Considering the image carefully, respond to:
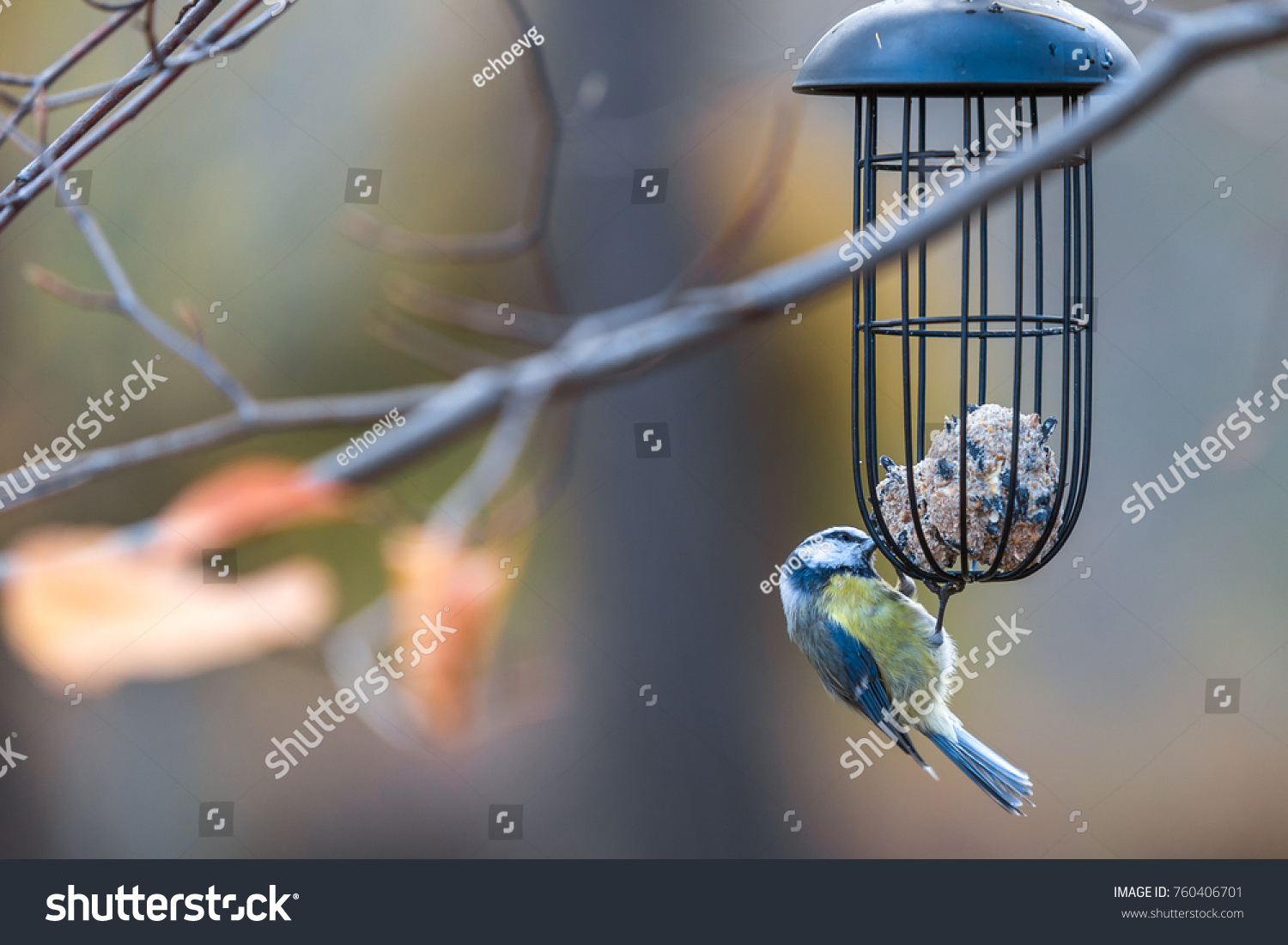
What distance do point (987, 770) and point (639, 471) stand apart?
2.24 m

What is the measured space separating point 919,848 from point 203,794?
3.08m

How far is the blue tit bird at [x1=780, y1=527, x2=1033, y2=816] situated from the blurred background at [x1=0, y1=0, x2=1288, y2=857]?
6.24ft

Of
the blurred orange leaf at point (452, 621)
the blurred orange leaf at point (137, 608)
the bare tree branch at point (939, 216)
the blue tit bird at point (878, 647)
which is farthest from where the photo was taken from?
the blurred orange leaf at point (452, 621)

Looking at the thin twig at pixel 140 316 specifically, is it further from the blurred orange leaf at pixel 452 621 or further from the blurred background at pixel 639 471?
the blurred background at pixel 639 471

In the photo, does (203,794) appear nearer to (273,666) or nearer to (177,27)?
(273,666)

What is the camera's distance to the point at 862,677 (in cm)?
256

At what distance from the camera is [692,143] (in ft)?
14.4

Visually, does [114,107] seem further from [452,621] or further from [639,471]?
[639,471]

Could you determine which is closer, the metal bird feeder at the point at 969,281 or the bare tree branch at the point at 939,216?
the bare tree branch at the point at 939,216

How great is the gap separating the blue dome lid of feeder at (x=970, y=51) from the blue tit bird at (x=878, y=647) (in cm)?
95

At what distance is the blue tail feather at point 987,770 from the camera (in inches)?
91.4

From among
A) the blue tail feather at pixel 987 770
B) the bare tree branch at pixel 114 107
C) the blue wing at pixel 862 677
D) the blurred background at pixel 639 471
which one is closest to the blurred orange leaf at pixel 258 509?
the bare tree branch at pixel 114 107

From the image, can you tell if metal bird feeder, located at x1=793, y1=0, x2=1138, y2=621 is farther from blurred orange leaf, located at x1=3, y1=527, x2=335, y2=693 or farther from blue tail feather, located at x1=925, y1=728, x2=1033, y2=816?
blurred orange leaf, located at x1=3, y1=527, x2=335, y2=693

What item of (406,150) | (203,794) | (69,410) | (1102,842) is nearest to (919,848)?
(1102,842)
